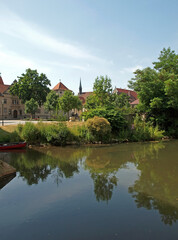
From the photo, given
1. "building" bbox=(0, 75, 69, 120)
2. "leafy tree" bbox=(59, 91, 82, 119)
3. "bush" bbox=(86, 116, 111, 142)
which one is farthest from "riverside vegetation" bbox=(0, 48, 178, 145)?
"building" bbox=(0, 75, 69, 120)

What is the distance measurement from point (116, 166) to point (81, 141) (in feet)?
28.0

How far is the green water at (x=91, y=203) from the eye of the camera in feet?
15.3

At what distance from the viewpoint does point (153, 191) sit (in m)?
6.93

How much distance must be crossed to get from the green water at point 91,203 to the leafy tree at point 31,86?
147 feet

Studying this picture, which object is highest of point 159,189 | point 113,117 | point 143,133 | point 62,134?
point 113,117

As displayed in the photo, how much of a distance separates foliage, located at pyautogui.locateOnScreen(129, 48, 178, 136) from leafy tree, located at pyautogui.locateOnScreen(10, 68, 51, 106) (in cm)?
3457

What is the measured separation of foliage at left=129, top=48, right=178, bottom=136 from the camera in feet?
72.2

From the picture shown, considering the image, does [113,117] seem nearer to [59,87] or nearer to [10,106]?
[10,106]

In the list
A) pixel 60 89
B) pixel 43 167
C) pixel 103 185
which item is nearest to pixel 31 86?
pixel 60 89

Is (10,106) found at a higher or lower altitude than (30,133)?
higher

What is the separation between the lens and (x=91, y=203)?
6.14m

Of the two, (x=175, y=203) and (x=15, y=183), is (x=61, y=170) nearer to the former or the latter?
(x=15, y=183)

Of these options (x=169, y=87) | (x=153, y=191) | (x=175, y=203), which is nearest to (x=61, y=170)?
(x=153, y=191)

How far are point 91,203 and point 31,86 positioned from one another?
49.8 meters
